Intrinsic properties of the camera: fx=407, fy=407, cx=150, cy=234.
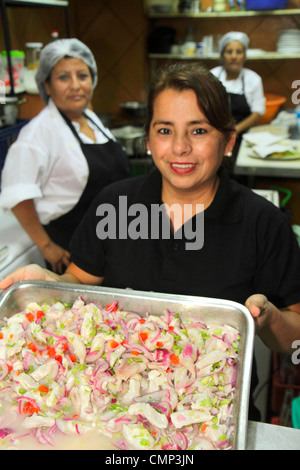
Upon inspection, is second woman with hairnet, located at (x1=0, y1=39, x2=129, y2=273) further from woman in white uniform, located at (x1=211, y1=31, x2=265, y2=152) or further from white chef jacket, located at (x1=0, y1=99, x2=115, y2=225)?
woman in white uniform, located at (x1=211, y1=31, x2=265, y2=152)

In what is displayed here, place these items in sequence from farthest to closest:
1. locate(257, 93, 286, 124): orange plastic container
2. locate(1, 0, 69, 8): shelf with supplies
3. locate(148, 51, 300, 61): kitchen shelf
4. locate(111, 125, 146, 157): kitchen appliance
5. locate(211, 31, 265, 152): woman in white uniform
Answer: locate(148, 51, 300, 61): kitchen shelf, locate(257, 93, 286, 124): orange plastic container, locate(211, 31, 265, 152): woman in white uniform, locate(111, 125, 146, 157): kitchen appliance, locate(1, 0, 69, 8): shelf with supplies

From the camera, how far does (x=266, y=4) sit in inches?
148

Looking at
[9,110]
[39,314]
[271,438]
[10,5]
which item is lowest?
[271,438]

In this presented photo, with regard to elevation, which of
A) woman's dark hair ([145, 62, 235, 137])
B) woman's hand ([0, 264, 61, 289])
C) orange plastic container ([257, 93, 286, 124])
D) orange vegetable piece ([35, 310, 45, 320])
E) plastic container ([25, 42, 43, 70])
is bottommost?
orange vegetable piece ([35, 310, 45, 320])

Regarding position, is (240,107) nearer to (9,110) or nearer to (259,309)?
(9,110)

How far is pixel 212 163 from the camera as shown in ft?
3.53

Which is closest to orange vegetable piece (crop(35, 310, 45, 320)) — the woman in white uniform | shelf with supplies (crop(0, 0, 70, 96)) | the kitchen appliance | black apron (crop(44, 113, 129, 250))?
black apron (crop(44, 113, 129, 250))

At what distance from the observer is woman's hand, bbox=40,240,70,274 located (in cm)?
181

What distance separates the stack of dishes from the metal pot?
9.56 ft

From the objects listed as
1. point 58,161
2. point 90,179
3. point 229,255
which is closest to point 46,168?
point 58,161

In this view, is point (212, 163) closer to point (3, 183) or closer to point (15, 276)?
point (15, 276)

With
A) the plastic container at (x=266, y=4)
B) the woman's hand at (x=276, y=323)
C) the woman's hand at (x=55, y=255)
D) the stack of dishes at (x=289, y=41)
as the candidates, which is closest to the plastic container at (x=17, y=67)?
the woman's hand at (x=55, y=255)

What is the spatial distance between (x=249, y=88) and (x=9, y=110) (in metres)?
2.16

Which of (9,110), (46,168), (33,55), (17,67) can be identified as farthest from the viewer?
(33,55)
